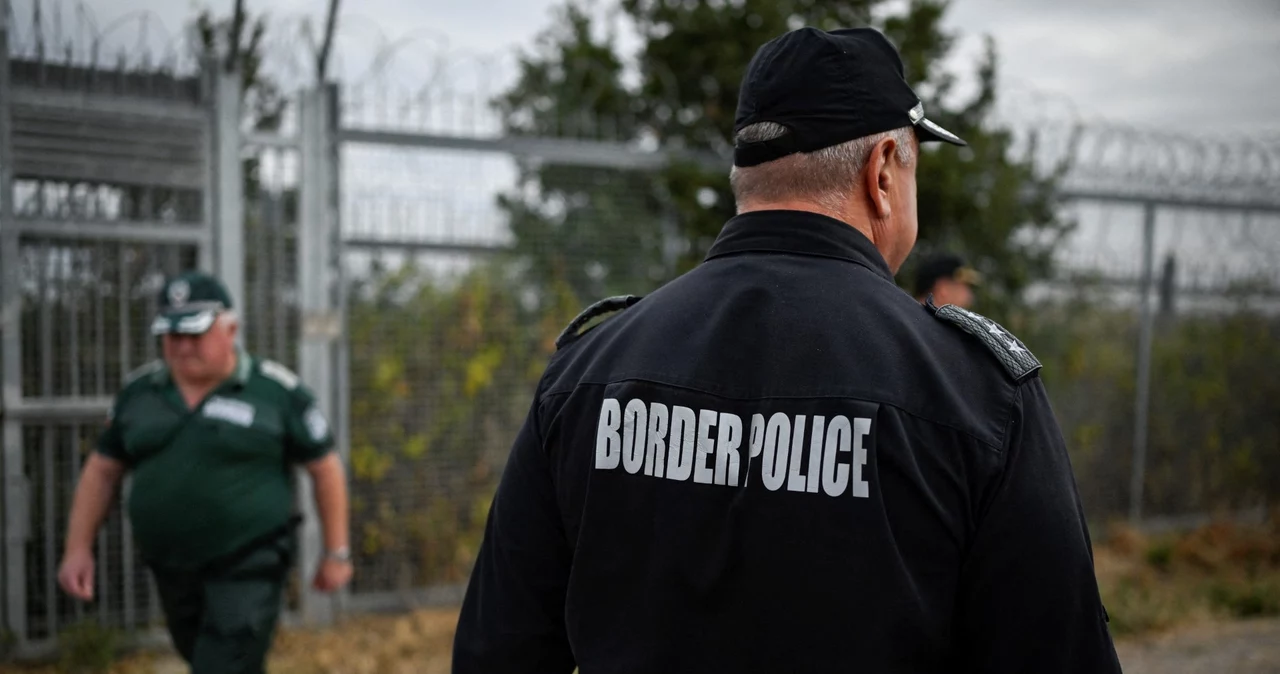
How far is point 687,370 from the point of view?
1.43 metres

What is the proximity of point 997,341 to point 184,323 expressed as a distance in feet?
9.83

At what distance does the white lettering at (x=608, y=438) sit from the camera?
144 cm

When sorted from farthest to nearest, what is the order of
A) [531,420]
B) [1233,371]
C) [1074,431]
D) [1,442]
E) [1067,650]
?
[1233,371]
[1074,431]
[1,442]
[531,420]
[1067,650]

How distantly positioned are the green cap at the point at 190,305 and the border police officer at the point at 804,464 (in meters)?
2.37

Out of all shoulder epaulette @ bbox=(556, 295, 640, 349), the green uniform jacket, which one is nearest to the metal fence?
the green uniform jacket

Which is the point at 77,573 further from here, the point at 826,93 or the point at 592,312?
Answer: the point at 826,93

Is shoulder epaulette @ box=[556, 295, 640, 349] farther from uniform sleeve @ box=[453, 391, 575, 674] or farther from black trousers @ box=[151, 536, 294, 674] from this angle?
black trousers @ box=[151, 536, 294, 674]

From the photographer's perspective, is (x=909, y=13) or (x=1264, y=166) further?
(x=1264, y=166)

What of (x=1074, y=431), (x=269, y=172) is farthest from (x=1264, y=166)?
(x=269, y=172)

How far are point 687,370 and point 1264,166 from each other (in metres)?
7.42

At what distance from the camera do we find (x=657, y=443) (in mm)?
1419

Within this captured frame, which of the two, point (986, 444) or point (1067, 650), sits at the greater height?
point (986, 444)

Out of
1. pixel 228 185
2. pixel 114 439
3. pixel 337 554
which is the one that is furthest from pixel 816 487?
pixel 228 185

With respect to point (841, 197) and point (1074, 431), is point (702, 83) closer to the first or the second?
point (1074, 431)
